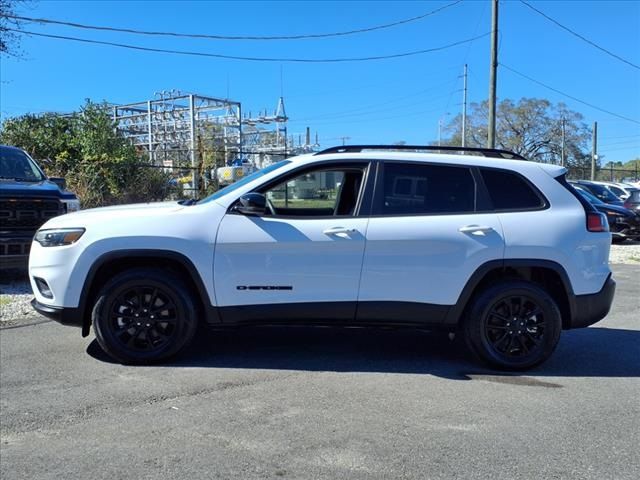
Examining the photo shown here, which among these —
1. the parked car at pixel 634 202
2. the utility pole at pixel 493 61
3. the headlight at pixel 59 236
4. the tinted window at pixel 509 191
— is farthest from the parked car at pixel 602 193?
the headlight at pixel 59 236

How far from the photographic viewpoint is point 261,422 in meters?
3.87

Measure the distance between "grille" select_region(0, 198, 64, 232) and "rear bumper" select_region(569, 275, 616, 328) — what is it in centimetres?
697

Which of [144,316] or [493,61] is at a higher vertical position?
[493,61]

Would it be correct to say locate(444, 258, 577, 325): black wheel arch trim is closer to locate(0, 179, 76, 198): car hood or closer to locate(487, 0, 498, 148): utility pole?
locate(0, 179, 76, 198): car hood

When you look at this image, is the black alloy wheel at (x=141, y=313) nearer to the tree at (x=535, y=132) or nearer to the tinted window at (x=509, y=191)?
the tinted window at (x=509, y=191)

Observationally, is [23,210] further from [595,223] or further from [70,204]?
[595,223]

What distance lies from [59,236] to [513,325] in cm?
396

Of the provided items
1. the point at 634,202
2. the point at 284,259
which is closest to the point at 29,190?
the point at 284,259

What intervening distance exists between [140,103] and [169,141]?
355cm

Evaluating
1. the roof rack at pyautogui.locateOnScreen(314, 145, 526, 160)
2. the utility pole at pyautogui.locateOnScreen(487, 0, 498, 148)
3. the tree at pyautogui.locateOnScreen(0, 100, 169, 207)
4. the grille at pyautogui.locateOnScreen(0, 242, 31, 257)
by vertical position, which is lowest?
the grille at pyautogui.locateOnScreen(0, 242, 31, 257)

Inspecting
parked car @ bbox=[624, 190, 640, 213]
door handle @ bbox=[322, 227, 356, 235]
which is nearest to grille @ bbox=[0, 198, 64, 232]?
door handle @ bbox=[322, 227, 356, 235]

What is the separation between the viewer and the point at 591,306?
502 cm

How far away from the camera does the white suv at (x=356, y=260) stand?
4762 millimetres

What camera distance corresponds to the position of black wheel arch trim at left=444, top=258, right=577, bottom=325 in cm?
487
